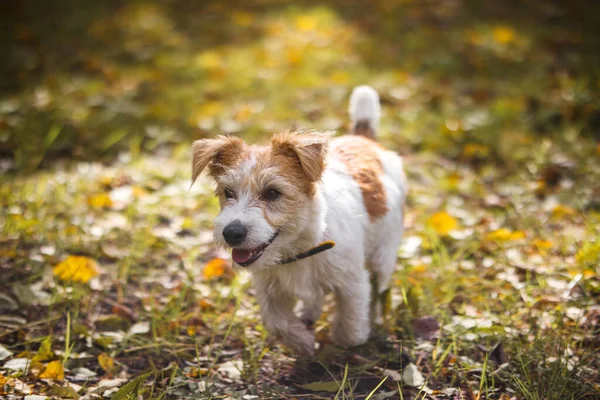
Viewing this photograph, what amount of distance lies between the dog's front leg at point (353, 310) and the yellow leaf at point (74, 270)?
174 cm

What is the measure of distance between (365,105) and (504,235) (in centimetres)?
142

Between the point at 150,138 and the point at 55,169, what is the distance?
1.07 m

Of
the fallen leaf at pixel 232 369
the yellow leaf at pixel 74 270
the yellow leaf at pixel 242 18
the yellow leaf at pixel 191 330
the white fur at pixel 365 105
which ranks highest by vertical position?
the white fur at pixel 365 105

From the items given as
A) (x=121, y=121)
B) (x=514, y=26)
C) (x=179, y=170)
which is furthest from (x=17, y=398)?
(x=514, y=26)

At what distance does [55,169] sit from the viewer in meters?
5.39

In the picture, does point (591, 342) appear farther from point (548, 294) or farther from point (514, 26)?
point (514, 26)

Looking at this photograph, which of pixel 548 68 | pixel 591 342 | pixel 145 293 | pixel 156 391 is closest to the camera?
pixel 156 391

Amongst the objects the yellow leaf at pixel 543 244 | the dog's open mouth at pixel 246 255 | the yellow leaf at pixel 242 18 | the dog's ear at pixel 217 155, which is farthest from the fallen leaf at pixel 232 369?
the yellow leaf at pixel 242 18

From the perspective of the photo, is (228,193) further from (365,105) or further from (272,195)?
(365,105)

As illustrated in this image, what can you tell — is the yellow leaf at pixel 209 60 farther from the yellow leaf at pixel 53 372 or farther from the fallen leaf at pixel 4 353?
the yellow leaf at pixel 53 372

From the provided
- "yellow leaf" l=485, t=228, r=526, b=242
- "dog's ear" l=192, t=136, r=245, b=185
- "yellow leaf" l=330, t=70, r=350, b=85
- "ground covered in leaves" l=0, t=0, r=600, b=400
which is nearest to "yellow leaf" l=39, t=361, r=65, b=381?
"ground covered in leaves" l=0, t=0, r=600, b=400

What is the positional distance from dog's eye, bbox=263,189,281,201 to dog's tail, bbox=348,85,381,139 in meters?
1.41

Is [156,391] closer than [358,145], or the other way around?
[156,391]

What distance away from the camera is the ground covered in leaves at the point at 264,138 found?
121 inches
